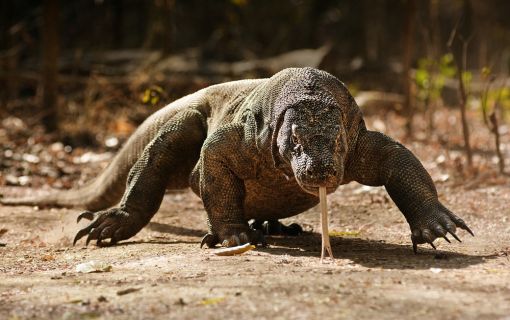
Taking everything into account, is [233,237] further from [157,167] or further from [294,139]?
[157,167]

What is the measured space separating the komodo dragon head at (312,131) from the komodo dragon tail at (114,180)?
1267 millimetres

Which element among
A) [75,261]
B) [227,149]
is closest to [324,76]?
[227,149]

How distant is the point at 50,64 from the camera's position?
9773 mm

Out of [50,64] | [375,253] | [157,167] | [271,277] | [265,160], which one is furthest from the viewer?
[50,64]

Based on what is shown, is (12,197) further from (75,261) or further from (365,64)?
(365,64)

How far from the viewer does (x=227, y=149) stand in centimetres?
448

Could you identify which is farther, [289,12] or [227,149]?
[289,12]

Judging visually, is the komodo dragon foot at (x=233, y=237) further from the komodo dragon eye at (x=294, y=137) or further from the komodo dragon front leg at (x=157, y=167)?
the komodo dragon front leg at (x=157, y=167)

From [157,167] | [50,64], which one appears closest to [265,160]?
[157,167]

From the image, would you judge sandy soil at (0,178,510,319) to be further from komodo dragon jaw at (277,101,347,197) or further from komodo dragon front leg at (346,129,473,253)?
komodo dragon jaw at (277,101,347,197)

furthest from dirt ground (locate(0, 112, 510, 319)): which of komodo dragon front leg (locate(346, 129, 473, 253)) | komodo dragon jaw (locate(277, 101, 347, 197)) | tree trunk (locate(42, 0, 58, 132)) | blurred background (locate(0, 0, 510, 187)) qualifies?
tree trunk (locate(42, 0, 58, 132))

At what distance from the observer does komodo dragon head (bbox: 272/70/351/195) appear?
12.1 ft

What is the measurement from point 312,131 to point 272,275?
0.79 m

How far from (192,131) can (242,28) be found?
1442 cm
